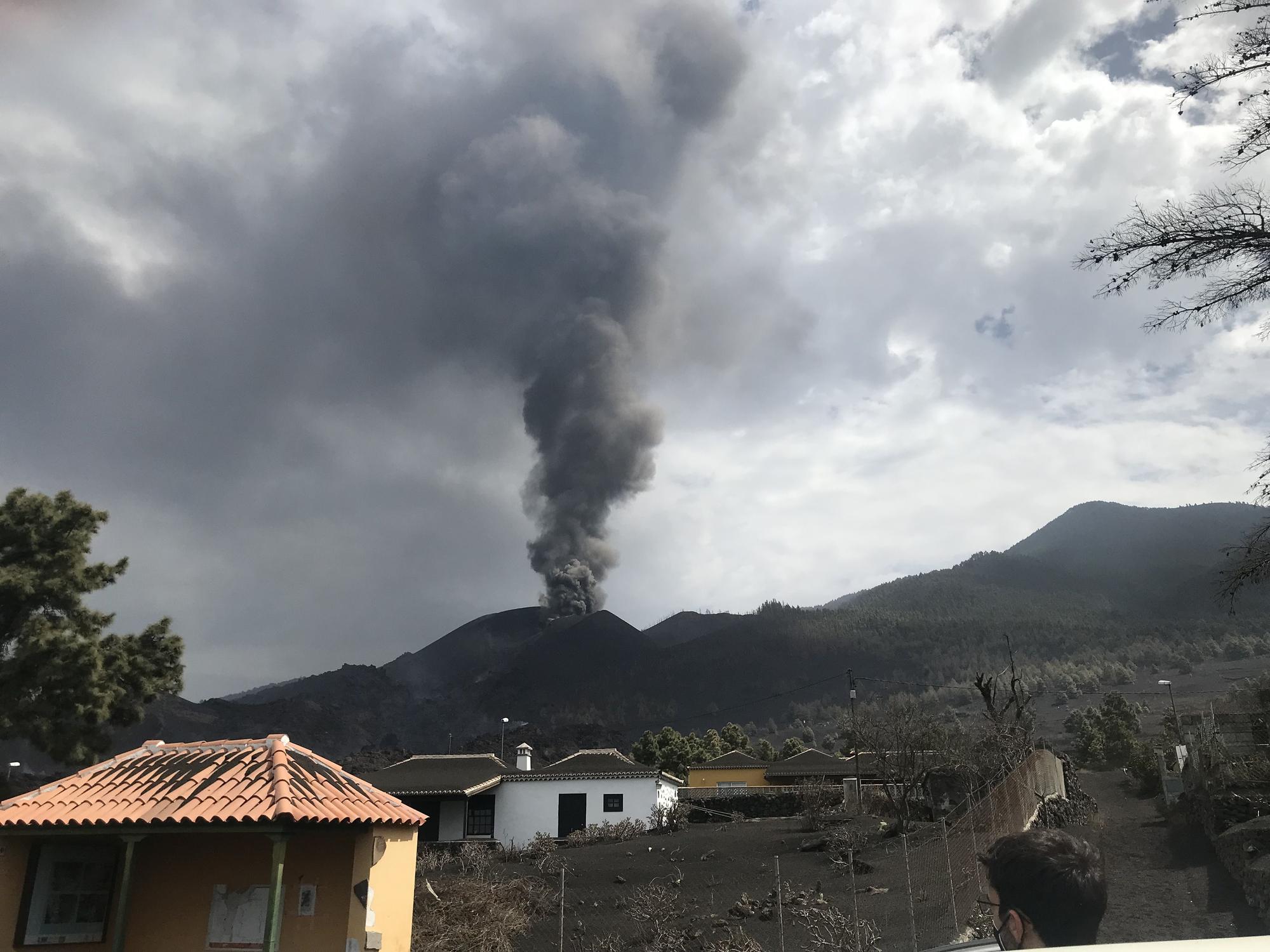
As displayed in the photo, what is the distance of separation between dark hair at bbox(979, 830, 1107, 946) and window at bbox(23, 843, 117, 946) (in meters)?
14.4

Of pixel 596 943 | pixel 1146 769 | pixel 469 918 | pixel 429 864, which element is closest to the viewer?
pixel 596 943

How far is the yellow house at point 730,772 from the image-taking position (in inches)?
1917

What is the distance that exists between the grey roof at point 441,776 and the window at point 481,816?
0.79 metres

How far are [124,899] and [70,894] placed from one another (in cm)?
129

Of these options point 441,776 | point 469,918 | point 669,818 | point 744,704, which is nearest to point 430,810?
point 441,776

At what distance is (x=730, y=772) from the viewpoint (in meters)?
49.4

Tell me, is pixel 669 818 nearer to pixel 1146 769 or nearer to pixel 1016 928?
pixel 1146 769

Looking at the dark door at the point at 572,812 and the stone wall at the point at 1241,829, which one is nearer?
the stone wall at the point at 1241,829

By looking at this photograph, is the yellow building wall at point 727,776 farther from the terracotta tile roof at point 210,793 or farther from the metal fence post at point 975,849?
the terracotta tile roof at point 210,793

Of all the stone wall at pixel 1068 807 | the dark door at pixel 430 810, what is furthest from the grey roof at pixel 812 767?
the stone wall at pixel 1068 807

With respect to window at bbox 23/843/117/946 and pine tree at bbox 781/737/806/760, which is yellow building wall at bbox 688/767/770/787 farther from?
window at bbox 23/843/117/946

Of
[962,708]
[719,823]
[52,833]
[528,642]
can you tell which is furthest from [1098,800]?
[528,642]

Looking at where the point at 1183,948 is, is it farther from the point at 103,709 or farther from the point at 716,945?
the point at 103,709

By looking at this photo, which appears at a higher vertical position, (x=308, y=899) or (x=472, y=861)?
(x=308, y=899)
